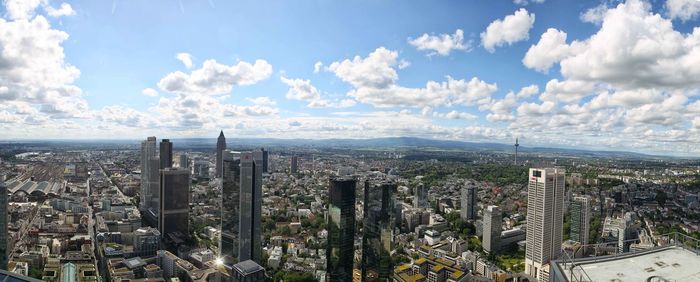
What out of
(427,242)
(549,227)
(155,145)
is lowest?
(427,242)

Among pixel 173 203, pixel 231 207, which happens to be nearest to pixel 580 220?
pixel 231 207

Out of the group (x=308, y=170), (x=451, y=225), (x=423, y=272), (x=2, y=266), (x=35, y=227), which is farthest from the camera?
(x=308, y=170)

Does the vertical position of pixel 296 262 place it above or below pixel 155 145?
below

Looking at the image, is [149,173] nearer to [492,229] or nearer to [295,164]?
[295,164]

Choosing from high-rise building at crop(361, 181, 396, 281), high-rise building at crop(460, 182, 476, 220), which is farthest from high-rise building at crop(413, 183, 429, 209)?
high-rise building at crop(361, 181, 396, 281)

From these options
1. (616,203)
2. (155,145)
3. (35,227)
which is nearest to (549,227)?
(616,203)

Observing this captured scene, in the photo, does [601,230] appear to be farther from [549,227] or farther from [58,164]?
[58,164]

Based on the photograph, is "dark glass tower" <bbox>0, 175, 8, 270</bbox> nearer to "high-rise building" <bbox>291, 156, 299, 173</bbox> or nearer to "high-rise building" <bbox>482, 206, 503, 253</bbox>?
"high-rise building" <bbox>482, 206, 503, 253</bbox>

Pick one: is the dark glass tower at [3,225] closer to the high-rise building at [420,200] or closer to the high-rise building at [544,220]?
the high-rise building at [544,220]
